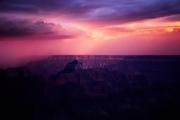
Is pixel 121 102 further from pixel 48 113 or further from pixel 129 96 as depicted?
pixel 48 113

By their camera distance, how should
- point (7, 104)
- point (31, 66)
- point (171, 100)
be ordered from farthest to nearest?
point (31, 66)
point (171, 100)
point (7, 104)

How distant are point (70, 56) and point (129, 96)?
25159 mm

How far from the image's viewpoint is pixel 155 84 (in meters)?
47.9

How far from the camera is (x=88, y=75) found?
5272cm

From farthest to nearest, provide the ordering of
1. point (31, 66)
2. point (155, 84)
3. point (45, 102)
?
point (31, 66) < point (155, 84) < point (45, 102)

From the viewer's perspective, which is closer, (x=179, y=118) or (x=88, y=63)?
(x=179, y=118)

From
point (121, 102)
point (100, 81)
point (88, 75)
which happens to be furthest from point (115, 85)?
point (121, 102)

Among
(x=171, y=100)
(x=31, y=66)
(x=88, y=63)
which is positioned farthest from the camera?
(x=88, y=63)

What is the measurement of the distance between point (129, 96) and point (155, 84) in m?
8.40

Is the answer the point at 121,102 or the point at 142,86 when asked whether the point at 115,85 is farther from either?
the point at 121,102

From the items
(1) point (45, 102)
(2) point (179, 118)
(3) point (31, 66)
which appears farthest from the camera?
(3) point (31, 66)

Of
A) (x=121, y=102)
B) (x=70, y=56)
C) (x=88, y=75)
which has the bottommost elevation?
(x=121, y=102)

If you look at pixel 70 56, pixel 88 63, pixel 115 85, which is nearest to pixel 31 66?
pixel 70 56

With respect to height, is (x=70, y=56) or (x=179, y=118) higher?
(x=70, y=56)
